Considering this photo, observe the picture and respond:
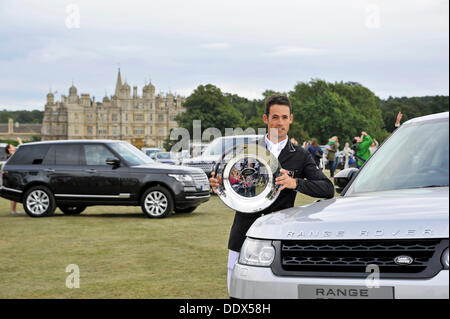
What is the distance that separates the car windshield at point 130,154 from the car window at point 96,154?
18cm

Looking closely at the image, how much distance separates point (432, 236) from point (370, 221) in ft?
1.10

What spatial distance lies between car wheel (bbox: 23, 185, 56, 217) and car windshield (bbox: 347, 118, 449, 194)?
43.0 ft

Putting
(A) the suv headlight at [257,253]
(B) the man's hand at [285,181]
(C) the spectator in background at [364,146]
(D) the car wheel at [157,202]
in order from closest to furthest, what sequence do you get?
1. (A) the suv headlight at [257,253]
2. (B) the man's hand at [285,181]
3. (D) the car wheel at [157,202]
4. (C) the spectator in background at [364,146]

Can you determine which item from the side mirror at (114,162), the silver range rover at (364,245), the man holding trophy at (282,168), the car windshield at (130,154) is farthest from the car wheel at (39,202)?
the silver range rover at (364,245)

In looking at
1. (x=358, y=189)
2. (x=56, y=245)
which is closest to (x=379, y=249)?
(x=358, y=189)

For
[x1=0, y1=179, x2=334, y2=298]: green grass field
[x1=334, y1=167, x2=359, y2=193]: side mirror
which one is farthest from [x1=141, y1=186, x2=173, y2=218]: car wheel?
[x1=334, y1=167, x2=359, y2=193]: side mirror

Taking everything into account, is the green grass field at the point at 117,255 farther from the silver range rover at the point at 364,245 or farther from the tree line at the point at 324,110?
the tree line at the point at 324,110

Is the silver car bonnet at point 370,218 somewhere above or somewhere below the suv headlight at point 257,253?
above

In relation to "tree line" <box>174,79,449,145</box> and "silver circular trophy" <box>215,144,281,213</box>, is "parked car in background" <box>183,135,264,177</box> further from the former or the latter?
"tree line" <box>174,79,449,145</box>

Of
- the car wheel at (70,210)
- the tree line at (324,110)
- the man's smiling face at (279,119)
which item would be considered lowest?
the car wheel at (70,210)

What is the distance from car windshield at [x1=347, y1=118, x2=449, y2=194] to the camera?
14.6 ft

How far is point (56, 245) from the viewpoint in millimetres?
12250

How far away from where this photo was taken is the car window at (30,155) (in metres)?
17.8

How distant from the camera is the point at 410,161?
15.8 feet
